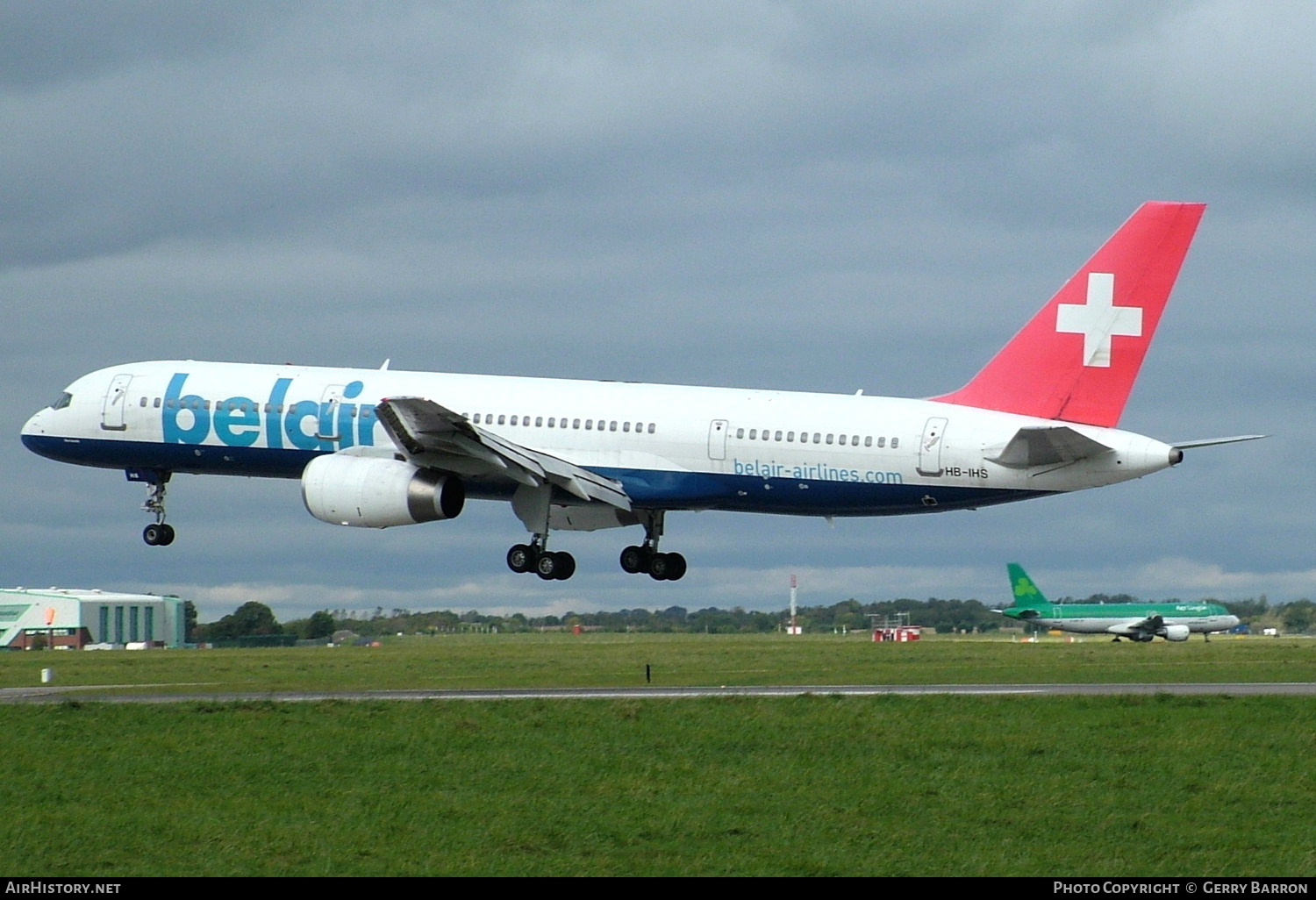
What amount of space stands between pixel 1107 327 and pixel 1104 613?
90.2m

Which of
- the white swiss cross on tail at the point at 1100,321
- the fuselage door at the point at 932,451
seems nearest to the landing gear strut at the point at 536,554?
the fuselage door at the point at 932,451

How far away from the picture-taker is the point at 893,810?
3061cm

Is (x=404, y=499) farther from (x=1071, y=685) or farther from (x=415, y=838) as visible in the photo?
(x=415, y=838)

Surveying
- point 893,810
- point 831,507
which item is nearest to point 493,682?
point 831,507

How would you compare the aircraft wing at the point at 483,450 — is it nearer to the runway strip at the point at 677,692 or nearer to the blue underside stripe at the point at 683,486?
the blue underside stripe at the point at 683,486

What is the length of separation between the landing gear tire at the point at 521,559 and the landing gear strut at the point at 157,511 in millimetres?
11973

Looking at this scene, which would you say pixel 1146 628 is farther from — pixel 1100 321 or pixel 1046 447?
pixel 1046 447

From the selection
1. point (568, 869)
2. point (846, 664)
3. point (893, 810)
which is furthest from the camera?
point (846, 664)

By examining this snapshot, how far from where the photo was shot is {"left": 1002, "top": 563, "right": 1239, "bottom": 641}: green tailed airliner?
134 meters

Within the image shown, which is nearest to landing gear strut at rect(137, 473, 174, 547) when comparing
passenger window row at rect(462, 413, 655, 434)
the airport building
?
passenger window row at rect(462, 413, 655, 434)

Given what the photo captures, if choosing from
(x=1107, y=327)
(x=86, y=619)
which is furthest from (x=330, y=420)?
(x=86, y=619)

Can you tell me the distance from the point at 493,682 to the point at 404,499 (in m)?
6.88

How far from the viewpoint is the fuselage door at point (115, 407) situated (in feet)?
193
